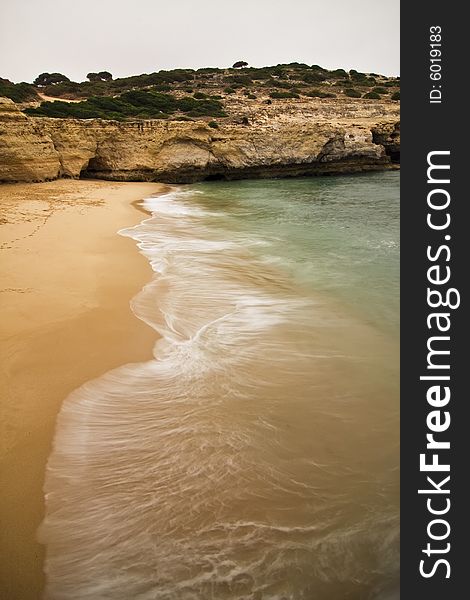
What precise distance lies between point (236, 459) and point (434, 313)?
1836mm

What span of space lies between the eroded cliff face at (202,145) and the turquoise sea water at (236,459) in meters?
15.1

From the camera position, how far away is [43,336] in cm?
448

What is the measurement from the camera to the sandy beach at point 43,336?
247 cm

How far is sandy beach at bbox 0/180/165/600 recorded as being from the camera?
247cm

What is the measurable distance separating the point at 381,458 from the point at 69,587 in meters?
2.29

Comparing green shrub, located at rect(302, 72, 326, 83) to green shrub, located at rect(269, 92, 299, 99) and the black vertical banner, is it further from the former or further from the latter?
the black vertical banner

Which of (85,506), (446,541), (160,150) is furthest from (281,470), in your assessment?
(160,150)

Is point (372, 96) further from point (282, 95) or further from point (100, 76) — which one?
point (100, 76)

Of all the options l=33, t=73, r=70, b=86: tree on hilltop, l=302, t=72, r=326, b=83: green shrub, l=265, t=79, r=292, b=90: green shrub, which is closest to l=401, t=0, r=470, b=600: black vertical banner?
l=265, t=79, r=292, b=90: green shrub

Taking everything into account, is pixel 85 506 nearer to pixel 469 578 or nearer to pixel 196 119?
pixel 469 578

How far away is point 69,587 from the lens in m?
2.16

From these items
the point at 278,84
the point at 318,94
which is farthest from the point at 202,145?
the point at 278,84

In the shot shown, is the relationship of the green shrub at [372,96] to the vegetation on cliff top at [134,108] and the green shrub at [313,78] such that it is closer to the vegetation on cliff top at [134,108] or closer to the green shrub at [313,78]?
the green shrub at [313,78]

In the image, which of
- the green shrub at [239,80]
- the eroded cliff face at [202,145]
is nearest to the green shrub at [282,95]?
the eroded cliff face at [202,145]
